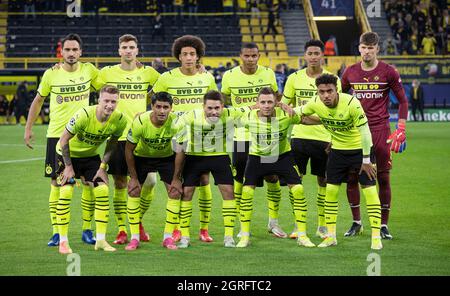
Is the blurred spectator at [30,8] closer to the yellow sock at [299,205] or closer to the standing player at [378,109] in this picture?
the standing player at [378,109]

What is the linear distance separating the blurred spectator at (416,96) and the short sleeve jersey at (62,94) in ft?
90.9

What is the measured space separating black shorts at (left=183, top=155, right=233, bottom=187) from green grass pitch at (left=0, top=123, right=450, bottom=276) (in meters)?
0.75

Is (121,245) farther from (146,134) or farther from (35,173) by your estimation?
(35,173)

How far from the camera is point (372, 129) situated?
35.1 feet

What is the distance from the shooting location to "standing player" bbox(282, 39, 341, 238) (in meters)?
10.9

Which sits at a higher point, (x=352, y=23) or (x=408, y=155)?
(x=352, y=23)

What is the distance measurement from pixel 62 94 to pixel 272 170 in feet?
8.70

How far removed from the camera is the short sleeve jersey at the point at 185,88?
10469 millimetres

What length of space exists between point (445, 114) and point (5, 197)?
89.3 ft

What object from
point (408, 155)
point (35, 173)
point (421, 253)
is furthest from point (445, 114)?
point (421, 253)

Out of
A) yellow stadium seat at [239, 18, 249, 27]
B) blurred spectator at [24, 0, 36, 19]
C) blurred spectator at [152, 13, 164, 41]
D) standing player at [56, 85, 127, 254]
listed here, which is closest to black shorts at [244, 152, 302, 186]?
standing player at [56, 85, 127, 254]

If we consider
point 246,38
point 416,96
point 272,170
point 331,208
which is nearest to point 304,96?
point 272,170

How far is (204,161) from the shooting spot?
33.2 ft

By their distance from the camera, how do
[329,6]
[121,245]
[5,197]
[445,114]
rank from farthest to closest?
[329,6] → [445,114] → [5,197] → [121,245]
